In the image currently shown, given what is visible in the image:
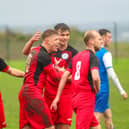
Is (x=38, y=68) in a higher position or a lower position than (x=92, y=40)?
lower

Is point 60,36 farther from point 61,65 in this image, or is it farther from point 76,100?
point 76,100

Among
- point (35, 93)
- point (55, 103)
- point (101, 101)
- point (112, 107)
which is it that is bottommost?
point (112, 107)

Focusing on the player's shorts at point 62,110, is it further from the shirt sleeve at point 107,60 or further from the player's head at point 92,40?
the player's head at point 92,40

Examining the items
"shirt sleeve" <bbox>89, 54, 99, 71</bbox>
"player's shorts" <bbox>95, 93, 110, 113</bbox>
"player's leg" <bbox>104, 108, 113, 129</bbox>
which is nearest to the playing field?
"player's leg" <bbox>104, 108, 113, 129</bbox>

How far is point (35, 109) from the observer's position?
782 cm

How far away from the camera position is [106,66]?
9219 millimetres

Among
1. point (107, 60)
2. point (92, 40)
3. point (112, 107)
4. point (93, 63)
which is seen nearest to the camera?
point (93, 63)

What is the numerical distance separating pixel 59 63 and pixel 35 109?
143 centimetres

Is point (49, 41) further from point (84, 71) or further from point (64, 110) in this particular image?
point (64, 110)

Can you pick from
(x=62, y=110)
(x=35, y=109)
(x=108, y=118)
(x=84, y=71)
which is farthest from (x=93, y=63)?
(x=108, y=118)

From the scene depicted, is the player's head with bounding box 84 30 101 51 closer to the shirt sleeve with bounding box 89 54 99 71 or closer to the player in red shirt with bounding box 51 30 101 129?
the player in red shirt with bounding box 51 30 101 129

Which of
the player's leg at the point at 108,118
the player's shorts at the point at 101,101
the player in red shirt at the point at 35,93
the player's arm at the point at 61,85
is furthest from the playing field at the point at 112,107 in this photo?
the player in red shirt at the point at 35,93

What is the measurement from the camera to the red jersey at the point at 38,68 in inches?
310

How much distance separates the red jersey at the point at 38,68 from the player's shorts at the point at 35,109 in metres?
0.11
